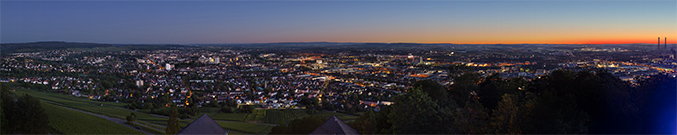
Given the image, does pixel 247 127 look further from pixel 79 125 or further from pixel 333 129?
pixel 333 129

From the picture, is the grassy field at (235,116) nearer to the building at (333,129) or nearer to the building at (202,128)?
the building at (202,128)

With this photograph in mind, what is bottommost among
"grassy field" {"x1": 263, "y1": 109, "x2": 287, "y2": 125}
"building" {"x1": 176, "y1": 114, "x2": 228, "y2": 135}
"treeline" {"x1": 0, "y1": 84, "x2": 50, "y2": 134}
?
"grassy field" {"x1": 263, "y1": 109, "x2": 287, "y2": 125}

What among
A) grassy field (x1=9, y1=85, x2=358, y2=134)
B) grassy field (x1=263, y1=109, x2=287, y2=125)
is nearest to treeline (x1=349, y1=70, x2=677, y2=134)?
grassy field (x1=9, y1=85, x2=358, y2=134)

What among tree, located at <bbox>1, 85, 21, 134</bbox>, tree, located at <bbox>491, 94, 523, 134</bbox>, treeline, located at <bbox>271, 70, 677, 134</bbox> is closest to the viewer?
treeline, located at <bbox>271, 70, 677, 134</bbox>

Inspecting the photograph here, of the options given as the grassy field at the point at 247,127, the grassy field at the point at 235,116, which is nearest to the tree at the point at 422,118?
the grassy field at the point at 247,127

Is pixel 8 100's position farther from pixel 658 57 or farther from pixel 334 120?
pixel 658 57

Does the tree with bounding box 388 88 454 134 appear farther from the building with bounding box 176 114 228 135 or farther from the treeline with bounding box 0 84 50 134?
A: the treeline with bounding box 0 84 50 134

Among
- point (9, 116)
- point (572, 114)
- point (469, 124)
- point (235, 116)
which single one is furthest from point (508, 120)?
point (235, 116)

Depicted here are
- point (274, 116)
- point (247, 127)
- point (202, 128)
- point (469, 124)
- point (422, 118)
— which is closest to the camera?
point (422, 118)
